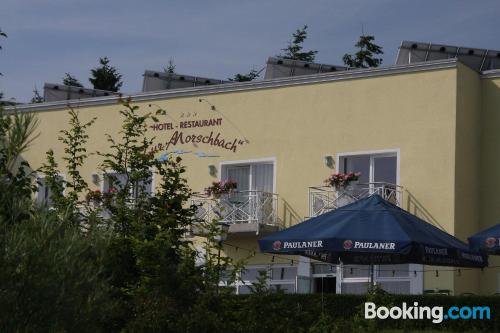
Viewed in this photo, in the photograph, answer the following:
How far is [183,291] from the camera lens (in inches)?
436

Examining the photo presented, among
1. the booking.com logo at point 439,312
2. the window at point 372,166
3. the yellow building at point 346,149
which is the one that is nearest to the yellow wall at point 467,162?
the yellow building at point 346,149

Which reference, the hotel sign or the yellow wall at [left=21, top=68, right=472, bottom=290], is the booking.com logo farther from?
the hotel sign

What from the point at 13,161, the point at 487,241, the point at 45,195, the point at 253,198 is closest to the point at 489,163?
the point at 253,198

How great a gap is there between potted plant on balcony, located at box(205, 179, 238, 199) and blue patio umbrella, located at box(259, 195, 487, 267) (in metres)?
10.5

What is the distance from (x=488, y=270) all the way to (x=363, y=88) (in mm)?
5703

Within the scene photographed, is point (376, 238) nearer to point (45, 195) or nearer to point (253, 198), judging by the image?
point (45, 195)

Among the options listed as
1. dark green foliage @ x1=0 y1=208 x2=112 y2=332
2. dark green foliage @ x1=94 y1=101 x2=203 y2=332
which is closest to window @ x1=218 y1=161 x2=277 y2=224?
dark green foliage @ x1=94 y1=101 x2=203 y2=332

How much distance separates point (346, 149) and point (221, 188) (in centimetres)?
357

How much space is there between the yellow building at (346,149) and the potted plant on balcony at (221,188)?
0.75 feet

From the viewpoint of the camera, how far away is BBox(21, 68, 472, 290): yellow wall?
25.7 meters

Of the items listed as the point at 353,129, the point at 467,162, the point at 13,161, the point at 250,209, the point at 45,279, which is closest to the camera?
the point at 45,279

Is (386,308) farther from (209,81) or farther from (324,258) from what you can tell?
(209,81)

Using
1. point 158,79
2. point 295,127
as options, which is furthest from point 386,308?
point 158,79

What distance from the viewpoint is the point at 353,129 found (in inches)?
1068
